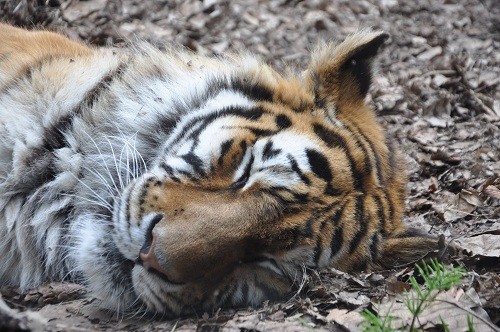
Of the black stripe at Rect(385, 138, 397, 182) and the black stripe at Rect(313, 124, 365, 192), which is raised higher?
the black stripe at Rect(313, 124, 365, 192)

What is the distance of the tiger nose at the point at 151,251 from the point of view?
2.90 m

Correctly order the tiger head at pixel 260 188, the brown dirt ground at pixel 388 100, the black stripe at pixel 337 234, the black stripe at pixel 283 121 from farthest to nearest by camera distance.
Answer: the black stripe at pixel 283 121 → the black stripe at pixel 337 234 → the brown dirt ground at pixel 388 100 → the tiger head at pixel 260 188

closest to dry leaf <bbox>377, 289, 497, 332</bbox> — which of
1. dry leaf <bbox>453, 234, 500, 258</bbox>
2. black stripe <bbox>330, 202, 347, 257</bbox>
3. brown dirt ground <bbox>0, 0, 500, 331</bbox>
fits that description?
brown dirt ground <bbox>0, 0, 500, 331</bbox>

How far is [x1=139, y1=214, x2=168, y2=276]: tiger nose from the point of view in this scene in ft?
9.53

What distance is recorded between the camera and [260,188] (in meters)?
3.23

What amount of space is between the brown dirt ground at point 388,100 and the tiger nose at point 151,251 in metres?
0.35

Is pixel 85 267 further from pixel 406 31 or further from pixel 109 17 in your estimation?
pixel 406 31

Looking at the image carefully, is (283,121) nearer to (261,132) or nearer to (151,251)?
(261,132)

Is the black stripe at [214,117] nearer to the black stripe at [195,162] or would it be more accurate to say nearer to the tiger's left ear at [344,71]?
the black stripe at [195,162]

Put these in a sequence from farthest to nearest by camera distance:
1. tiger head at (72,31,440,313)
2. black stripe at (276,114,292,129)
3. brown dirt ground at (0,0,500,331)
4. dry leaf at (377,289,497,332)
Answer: black stripe at (276,114,292,129) → brown dirt ground at (0,0,500,331) → tiger head at (72,31,440,313) → dry leaf at (377,289,497,332)

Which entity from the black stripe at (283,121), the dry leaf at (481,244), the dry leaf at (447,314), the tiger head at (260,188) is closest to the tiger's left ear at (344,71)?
the tiger head at (260,188)

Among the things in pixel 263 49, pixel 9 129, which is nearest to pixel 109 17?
pixel 263 49

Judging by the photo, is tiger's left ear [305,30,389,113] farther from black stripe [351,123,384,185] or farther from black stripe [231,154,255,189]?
black stripe [231,154,255,189]

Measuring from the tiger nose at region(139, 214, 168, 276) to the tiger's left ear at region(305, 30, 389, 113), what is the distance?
1.37 metres
